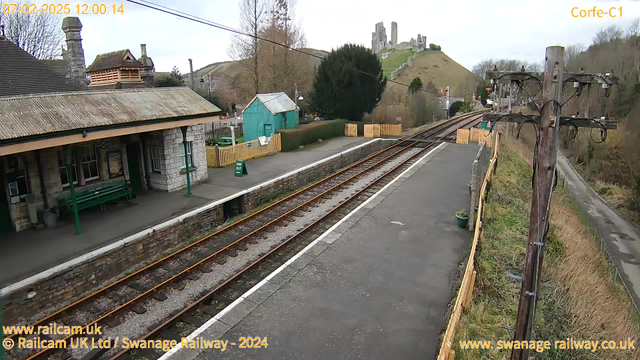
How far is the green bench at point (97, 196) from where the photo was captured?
12156 mm

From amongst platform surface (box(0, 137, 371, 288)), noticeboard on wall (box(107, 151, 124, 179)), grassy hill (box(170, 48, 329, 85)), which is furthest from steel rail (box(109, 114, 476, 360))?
grassy hill (box(170, 48, 329, 85))

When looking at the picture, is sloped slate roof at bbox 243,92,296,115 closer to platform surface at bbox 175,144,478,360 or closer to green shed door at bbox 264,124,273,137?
green shed door at bbox 264,124,273,137

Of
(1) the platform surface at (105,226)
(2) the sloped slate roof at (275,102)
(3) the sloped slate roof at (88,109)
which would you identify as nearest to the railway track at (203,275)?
(1) the platform surface at (105,226)

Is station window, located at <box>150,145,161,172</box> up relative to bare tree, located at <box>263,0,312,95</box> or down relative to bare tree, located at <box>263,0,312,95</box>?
down

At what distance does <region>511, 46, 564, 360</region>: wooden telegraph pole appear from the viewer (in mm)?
4621

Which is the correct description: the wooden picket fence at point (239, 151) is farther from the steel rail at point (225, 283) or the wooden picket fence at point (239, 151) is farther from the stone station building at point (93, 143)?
the steel rail at point (225, 283)

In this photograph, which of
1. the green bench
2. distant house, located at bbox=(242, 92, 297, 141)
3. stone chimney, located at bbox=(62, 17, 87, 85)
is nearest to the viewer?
the green bench

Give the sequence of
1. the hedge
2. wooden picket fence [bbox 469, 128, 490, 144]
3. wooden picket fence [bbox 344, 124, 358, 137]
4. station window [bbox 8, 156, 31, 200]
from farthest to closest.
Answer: wooden picket fence [bbox 344, 124, 358, 137], wooden picket fence [bbox 469, 128, 490, 144], the hedge, station window [bbox 8, 156, 31, 200]

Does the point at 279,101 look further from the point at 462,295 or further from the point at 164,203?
the point at 462,295

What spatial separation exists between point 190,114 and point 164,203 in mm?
3396

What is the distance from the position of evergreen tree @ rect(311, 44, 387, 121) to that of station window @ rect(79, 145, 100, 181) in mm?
21614

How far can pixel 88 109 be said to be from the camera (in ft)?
39.5

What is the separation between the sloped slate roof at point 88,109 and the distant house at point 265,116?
393 inches

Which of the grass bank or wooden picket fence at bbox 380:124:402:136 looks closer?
the grass bank
